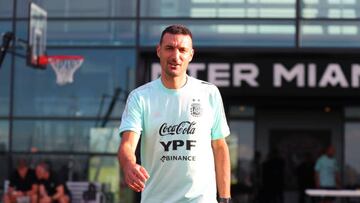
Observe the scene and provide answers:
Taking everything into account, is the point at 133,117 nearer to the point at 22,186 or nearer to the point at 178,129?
the point at 178,129

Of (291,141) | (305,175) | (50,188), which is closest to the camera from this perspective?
(50,188)

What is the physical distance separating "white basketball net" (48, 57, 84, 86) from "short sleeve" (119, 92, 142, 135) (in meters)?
10.5

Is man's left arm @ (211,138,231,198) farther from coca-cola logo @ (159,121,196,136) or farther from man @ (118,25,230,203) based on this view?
coca-cola logo @ (159,121,196,136)

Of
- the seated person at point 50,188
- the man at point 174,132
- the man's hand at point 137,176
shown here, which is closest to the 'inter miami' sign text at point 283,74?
the seated person at point 50,188

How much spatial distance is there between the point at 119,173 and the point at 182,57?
10.4m

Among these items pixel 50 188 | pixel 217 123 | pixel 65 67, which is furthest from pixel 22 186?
pixel 217 123

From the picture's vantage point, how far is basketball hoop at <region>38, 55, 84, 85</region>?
14531mm

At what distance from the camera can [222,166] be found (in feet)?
14.0

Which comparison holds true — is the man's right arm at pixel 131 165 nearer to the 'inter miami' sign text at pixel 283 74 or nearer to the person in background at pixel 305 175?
the 'inter miami' sign text at pixel 283 74

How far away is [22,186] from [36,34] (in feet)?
9.06

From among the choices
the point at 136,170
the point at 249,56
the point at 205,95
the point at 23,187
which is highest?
the point at 249,56

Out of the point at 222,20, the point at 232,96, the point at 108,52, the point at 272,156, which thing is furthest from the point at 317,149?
the point at 108,52

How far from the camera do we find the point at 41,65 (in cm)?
1455

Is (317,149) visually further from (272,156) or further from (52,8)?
(52,8)
